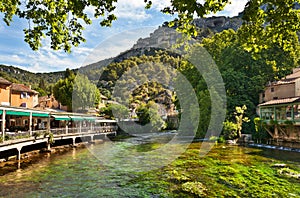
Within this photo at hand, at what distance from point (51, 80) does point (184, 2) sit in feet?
431

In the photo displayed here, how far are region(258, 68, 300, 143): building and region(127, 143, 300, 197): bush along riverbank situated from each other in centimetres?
941

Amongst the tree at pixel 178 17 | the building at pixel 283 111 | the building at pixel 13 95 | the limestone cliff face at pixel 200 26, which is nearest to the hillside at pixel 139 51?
the limestone cliff face at pixel 200 26

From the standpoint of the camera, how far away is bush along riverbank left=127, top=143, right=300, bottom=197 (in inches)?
445

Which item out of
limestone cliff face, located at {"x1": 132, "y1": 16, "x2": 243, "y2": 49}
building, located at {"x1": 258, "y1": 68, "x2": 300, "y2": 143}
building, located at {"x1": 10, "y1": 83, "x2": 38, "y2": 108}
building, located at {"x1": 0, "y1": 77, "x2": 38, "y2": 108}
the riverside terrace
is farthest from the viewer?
limestone cliff face, located at {"x1": 132, "y1": 16, "x2": 243, "y2": 49}

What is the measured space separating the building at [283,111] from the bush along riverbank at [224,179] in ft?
30.9

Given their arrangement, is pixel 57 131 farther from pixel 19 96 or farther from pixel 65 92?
pixel 65 92

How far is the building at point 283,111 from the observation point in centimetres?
2652

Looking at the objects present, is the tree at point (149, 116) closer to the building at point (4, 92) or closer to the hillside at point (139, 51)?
the building at point (4, 92)

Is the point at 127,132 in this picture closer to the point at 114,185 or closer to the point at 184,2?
the point at 114,185

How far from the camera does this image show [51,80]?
125250 mm

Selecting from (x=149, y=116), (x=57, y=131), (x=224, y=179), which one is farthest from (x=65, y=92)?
(x=224, y=179)

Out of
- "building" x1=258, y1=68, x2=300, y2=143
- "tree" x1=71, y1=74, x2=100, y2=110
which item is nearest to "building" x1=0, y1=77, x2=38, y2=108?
"tree" x1=71, y1=74, x2=100, y2=110

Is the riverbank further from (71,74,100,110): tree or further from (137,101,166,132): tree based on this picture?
(137,101,166,132): tree

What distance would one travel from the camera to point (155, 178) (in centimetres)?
1388
